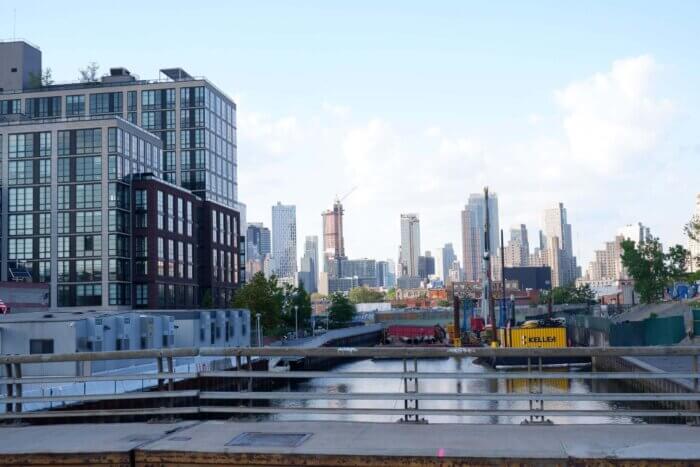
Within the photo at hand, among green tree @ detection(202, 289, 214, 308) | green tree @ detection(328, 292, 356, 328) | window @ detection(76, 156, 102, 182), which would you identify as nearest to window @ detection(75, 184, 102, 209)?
window @ detection(76, 156, 102, 182)

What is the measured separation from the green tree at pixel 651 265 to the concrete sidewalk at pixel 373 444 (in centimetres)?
8433

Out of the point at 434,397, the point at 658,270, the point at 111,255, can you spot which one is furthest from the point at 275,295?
the point at 434,397

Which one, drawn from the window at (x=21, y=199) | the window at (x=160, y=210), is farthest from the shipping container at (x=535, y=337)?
the window at (x=21, y=199)

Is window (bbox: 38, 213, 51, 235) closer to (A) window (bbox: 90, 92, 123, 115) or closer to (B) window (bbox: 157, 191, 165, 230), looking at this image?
(B) window (bbox: 157, 191, 165, 230)

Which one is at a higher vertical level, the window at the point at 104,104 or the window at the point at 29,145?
the window at the point at 104,104

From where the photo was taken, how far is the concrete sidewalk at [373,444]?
317 inches

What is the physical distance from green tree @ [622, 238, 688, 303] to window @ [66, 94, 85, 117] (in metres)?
75.0

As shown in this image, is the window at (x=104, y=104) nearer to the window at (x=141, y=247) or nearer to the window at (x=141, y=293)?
the window at (x=141, y=247)

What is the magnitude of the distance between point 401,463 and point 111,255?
86911 millimetres

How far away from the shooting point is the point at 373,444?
8766 millimetres

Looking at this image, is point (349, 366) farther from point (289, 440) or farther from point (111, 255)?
point (289, 440)

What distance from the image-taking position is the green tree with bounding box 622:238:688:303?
8931 cm

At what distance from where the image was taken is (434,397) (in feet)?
32.2

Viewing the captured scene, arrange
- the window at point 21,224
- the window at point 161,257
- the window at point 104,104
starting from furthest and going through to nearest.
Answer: the window at point 104,104 < the window at point 161,257 < the window at point 21,224
